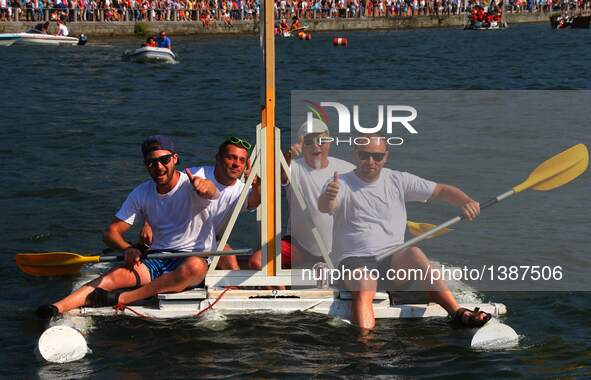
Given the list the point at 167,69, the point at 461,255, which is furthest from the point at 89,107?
the point at 461,255

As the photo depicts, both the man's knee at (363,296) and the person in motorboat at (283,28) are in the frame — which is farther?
the person in motorboat at (283,28)

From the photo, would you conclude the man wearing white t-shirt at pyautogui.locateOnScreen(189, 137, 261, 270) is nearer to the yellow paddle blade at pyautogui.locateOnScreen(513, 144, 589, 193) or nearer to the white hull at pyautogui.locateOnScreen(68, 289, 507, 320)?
the white hull at pyautogui.locateOnScreen(68, 289, 507, 320)

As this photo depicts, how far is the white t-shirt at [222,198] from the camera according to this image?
29.9ft

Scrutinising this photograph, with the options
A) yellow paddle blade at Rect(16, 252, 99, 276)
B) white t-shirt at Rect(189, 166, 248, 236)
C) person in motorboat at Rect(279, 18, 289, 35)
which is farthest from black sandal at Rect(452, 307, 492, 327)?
person in motorboat at Rect(279, 18, 289, 35)

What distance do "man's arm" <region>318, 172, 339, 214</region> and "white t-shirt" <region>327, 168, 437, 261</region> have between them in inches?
2.7

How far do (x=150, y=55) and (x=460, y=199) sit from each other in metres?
31.6

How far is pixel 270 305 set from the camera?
909 centimetres

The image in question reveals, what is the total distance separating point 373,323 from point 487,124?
26.8 ft

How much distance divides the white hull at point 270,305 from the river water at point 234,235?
0.11 meters

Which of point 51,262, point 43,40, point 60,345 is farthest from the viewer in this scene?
point 43,40

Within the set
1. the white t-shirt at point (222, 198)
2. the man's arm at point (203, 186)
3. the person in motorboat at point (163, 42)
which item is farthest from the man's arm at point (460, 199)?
the person in motorboat at point (163, 42)

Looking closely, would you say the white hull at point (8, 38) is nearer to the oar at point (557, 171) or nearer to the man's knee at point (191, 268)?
the man's knee at point (191, 268)

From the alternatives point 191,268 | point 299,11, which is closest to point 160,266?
point 191,268

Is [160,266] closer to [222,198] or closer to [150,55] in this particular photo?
[222,198]
